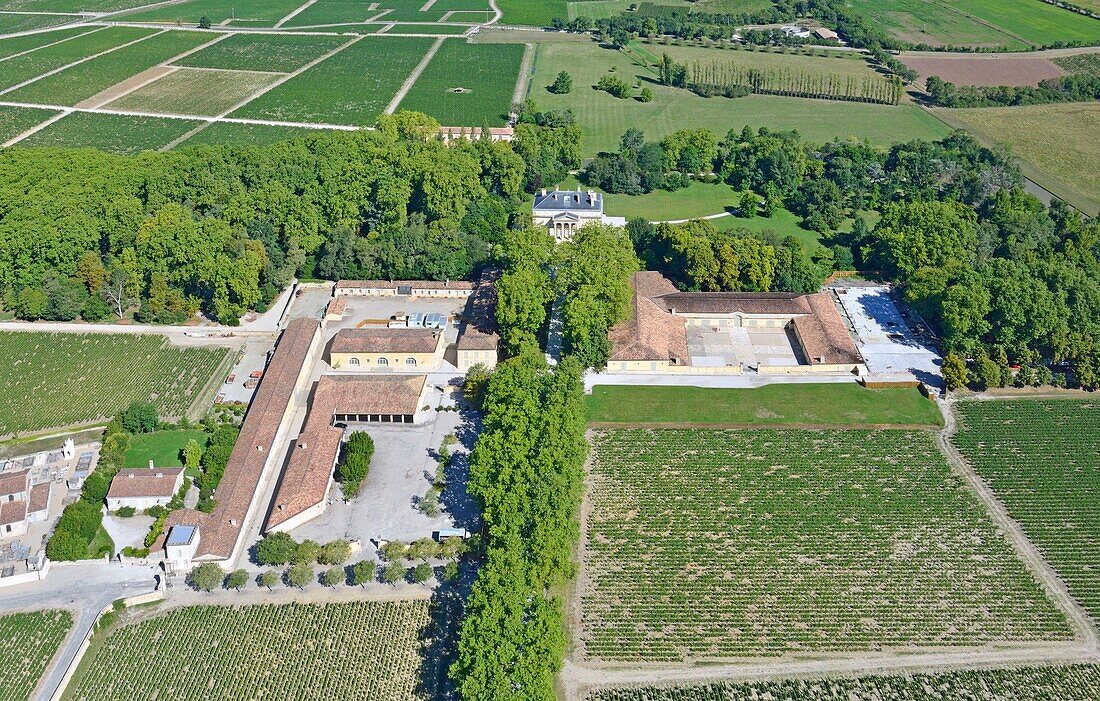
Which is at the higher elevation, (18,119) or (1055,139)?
(18,119)

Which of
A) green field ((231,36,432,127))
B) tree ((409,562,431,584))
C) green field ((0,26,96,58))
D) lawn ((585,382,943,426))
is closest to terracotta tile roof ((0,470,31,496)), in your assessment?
tree ((409,562,431,584))

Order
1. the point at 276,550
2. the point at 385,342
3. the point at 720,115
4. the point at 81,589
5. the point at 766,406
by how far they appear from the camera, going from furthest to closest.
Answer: the point at 720,115
the point at 385,342
the point at 766,406
the point at 276,550
the point at 81,589

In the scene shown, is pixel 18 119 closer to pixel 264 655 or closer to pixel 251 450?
pixel 251 450

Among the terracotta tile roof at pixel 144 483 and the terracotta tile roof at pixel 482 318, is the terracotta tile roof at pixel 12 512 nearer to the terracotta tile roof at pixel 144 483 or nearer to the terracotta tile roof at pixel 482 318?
the terracotta tile roof at pixel 144 483

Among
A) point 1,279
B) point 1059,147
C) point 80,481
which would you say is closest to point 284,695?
point 80,481

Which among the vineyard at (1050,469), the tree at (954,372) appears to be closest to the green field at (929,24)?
the tree at (954,372)

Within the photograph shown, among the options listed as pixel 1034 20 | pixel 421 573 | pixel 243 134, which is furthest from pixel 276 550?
pixel 1034 20
